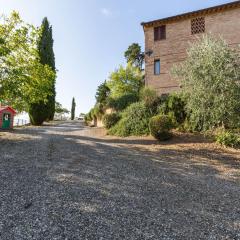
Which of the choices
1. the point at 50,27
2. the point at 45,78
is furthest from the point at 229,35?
the point at 50,27

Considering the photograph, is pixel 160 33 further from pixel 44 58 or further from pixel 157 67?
pixel 44 58

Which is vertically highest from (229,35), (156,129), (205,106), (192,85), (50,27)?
(50,27)

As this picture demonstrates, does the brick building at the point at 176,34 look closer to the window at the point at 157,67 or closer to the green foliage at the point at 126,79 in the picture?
the window at the point at 157,67

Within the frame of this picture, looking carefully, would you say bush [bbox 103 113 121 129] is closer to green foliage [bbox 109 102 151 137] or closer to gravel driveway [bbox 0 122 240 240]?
green foliage [bbox 109 102 151 137]

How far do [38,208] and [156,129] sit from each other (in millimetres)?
11149

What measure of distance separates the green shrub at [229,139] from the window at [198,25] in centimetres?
1422

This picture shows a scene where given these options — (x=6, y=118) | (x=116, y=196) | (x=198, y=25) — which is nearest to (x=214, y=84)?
(x=116, y=196)

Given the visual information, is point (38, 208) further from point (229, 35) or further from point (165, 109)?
point (229, 35)

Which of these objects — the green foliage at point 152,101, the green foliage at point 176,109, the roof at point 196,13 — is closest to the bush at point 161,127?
the green foliage at point 176,109

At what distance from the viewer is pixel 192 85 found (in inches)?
556

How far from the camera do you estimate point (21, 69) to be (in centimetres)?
1662

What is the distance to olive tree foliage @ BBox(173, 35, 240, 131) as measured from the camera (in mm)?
12742

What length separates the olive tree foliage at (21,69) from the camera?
1602cm

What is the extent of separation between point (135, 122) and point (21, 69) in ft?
29.8
